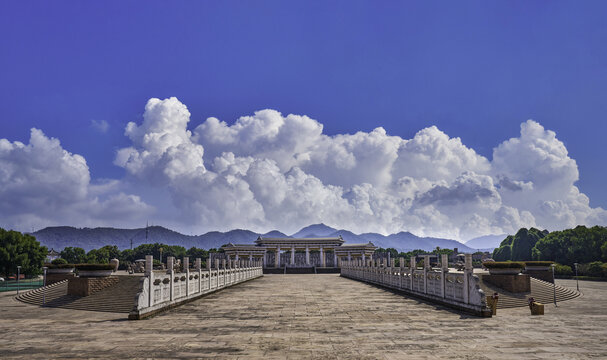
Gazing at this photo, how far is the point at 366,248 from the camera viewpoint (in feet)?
259

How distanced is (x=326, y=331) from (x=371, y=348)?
2.36 meters

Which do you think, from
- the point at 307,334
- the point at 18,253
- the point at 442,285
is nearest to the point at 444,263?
the point at 442,285

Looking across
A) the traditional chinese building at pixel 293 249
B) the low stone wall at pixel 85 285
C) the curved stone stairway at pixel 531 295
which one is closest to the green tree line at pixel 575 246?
the traditional chinese building at pixel 293 249

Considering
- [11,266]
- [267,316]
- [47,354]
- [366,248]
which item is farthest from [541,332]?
[366,248]

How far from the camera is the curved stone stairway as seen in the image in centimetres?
2075

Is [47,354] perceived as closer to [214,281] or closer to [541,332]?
[541,332]

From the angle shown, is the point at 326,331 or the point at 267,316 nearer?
the point at 326,331

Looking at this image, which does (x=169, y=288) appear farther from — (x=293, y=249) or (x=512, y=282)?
(x=293, y=249)

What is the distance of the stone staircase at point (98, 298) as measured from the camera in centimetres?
1938

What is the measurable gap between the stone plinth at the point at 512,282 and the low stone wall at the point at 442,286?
A: 4183 mm

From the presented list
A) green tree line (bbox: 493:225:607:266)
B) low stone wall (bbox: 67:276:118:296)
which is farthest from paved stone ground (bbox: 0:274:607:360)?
green tree line (bbox: 493:225:607:266)

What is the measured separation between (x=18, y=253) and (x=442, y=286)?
51.4m

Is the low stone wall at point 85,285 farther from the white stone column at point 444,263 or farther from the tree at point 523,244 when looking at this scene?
the tree at point 523,244

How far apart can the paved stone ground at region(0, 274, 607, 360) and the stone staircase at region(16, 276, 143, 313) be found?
1955mm
